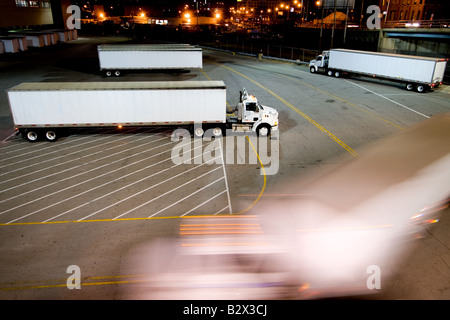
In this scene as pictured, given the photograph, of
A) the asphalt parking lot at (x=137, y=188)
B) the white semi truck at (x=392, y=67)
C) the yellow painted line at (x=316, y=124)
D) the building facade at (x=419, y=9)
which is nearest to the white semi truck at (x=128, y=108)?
the asphalt parking lot at (x=137, y=188)

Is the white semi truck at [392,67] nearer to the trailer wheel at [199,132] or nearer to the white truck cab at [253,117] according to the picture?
the white truck cab at [253,117]

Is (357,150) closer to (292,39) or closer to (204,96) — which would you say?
(204,96)

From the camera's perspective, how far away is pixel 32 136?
66.6ft

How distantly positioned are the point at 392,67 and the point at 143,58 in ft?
100

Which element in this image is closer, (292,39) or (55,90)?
(55,90)

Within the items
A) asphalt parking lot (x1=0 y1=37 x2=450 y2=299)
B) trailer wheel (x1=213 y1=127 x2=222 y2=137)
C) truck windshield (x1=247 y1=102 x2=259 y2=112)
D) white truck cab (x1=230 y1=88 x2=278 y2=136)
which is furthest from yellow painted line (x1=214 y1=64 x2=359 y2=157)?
trailer wheel (x1=213 y1=127 x2=222 y2=137)

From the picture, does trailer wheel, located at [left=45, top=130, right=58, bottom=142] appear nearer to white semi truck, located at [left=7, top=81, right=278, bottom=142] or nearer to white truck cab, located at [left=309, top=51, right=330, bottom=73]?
white semi truck, located at [left=7, top=81, right=278, bottom=142]

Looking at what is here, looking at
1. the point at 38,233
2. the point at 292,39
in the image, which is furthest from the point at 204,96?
the point at 292,39

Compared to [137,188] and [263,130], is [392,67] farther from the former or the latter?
[137,188]

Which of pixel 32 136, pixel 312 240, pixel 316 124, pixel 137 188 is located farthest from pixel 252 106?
pixel 32 136

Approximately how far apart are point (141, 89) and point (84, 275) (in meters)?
13.0
